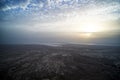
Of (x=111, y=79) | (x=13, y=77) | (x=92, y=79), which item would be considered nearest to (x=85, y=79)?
(x=92, y=79)

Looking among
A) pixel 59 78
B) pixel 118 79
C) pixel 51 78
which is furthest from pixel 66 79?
pixel 118 79

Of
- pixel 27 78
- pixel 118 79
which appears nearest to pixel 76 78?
pixel 118 79

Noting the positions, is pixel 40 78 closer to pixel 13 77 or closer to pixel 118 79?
pixel 13 77

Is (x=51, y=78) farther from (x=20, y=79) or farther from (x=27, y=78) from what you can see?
(x=20, y=79)

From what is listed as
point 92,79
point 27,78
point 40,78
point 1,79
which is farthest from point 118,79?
point 1,79

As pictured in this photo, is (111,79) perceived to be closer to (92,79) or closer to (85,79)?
(92,79)

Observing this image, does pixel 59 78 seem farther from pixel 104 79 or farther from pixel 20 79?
pixel 104 79
